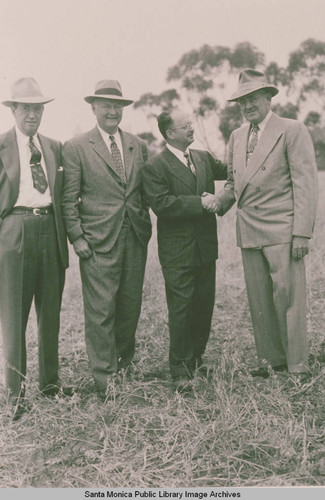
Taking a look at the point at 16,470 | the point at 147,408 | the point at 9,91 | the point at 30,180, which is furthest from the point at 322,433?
the point at 9,91

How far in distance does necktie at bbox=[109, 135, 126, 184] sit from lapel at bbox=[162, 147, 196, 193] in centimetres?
34

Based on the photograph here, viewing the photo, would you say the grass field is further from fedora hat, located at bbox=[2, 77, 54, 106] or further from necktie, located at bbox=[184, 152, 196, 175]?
fedora hat, located at bbox=[2, 77, 54, 106]

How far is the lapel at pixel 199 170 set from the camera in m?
4.69

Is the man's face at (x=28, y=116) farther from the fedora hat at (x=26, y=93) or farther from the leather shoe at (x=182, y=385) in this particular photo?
the leather shoe at (x=182, y=385)

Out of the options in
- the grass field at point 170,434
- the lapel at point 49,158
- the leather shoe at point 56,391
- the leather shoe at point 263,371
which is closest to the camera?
the grass field at point 170,434

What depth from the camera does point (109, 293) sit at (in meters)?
4.56

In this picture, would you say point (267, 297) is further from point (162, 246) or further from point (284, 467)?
point (284, 467)

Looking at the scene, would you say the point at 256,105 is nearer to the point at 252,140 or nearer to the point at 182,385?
the point at 252,140

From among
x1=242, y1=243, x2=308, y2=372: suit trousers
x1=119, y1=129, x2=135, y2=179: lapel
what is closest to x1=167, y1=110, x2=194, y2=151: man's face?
x1=119, y1=129, x2=135, y2=179: lapel

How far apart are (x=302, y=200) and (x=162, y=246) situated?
1116mm

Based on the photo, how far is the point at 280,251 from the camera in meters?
4.48

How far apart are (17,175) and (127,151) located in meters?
0.87

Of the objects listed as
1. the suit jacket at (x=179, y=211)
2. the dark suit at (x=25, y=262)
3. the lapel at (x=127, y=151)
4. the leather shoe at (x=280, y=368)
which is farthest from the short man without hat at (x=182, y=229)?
the dark suit at (x=25, y=262)

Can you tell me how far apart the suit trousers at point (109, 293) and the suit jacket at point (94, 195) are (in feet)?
0.29
